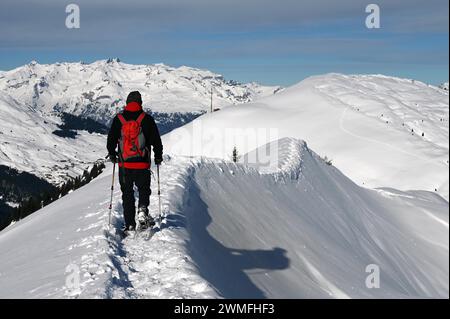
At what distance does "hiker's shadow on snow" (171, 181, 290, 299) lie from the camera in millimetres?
11266

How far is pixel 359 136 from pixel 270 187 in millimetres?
57933

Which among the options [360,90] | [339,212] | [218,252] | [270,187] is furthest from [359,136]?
[218,252]

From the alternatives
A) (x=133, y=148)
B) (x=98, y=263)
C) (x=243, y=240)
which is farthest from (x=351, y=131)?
(x=98, y=263)

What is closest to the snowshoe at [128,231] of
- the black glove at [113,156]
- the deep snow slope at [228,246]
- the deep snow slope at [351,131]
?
the deep snow slope at [228,246]

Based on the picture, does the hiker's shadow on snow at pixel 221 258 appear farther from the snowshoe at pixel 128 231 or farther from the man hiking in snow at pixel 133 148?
the man hiking in snow at pixel 133 148

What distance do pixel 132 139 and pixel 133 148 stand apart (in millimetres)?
223

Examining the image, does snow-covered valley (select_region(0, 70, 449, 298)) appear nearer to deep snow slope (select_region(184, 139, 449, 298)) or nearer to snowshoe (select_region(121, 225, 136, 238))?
deep snow slope (select_region(184, 139, 449, 298))

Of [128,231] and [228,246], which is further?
[228,246]

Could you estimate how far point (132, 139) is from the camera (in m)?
12.0

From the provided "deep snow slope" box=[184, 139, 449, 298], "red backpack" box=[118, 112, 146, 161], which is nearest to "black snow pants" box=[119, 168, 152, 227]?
"red backpack" box=[118, 112, 146, 161]

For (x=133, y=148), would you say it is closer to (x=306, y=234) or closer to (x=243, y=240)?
(x=243, y=240)
